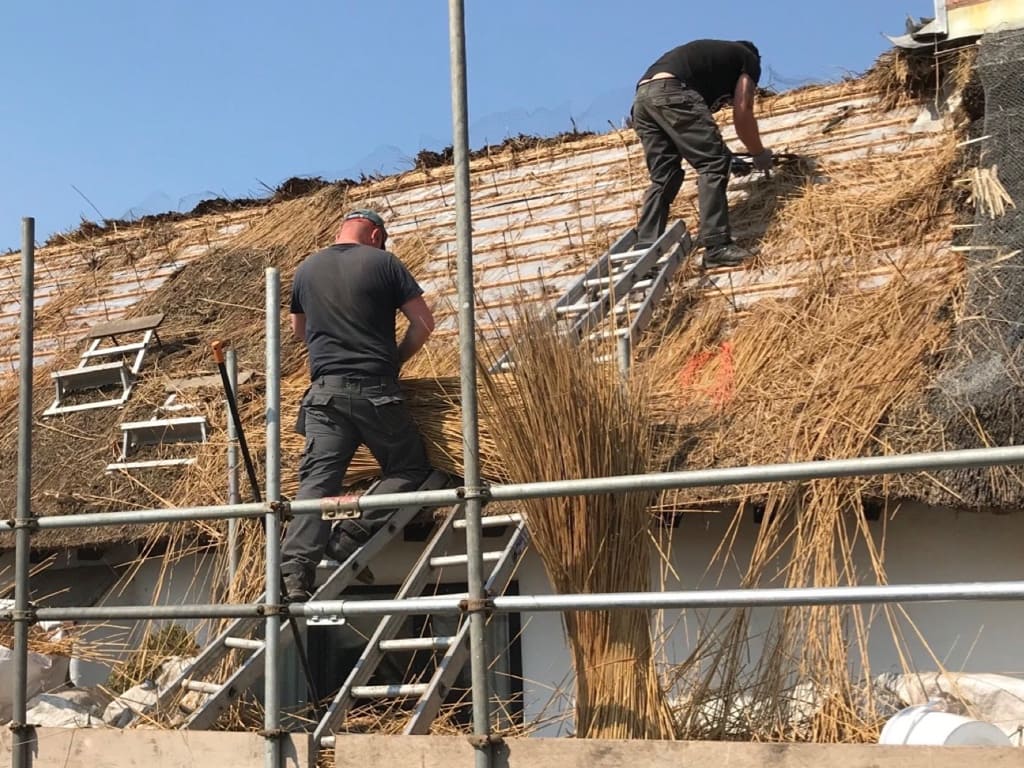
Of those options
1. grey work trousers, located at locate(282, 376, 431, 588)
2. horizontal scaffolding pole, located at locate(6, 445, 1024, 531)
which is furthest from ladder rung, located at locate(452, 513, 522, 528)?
horizontal scaffolding pole, located at locate(6, 445, 1024, 531)

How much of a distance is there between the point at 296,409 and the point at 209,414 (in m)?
0.73

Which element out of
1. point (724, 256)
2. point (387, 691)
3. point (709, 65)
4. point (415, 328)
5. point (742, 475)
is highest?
point (709, 65)

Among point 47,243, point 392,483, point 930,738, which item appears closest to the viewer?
point 930,738

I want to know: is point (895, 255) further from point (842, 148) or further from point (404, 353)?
point (404, 353)

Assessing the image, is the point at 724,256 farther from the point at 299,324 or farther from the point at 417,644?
the point at 417,644

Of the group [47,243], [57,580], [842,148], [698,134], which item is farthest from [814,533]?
[47,243]

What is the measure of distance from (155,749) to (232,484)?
1686 mm

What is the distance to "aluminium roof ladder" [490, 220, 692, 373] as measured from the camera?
5.35 meters

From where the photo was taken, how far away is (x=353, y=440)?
456 centimetres

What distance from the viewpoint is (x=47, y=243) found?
10492 millimetres

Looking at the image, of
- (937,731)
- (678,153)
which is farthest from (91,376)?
(937,731)

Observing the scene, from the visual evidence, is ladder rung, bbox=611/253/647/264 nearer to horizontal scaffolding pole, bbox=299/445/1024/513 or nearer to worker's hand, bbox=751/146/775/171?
worker's hand, bbox=751/146/775/171

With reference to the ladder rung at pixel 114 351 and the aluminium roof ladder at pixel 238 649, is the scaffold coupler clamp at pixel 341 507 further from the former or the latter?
the ladder rung at pixel 114 351

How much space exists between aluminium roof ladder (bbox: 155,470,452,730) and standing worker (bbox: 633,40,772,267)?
7.08ft
